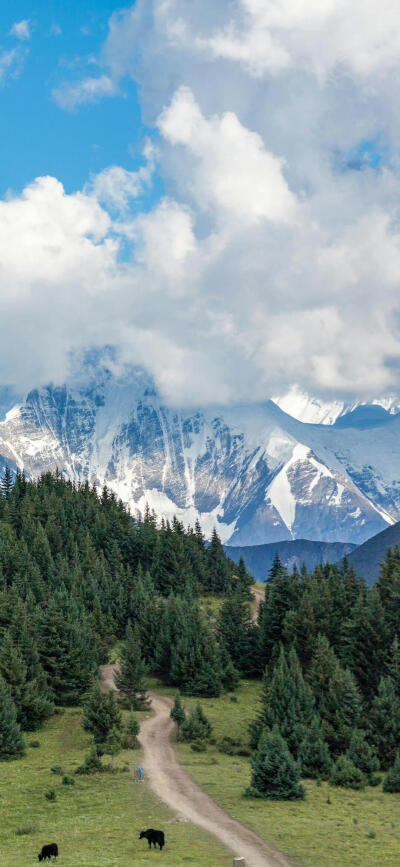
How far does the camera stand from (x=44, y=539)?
156375mm

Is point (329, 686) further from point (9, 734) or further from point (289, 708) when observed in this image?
point (9, 734)

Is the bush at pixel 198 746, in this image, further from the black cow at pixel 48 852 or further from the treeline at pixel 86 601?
the black cow at pixel 48 852

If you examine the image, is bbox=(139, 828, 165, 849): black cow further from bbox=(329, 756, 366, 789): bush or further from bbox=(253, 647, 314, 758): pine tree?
bbox=(253, 647, 314, 758): pine tree

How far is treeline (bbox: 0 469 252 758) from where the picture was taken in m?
88.9

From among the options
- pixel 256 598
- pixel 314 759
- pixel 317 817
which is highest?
pixel 256 598

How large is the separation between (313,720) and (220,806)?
64.9 feet

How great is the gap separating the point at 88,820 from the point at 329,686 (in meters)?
38.6

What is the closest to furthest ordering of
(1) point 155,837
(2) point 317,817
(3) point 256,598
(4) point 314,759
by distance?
(1) point 155,837 → (2) point 317,817 → (4) point 314,759 → (3) point 256,598

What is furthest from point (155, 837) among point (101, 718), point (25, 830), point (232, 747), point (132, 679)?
point (132, 679)

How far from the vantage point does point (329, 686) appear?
7950 centimetres

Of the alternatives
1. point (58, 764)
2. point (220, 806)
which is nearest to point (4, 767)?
point (58, 764)

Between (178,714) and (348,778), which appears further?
(178,714)

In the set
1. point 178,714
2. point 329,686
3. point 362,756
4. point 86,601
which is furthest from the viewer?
point 86,601

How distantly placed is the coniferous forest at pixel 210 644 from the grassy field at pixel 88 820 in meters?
8.39
